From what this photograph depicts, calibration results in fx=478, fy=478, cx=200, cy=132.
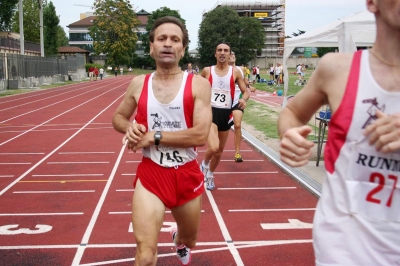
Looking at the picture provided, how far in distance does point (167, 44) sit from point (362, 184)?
212 cm

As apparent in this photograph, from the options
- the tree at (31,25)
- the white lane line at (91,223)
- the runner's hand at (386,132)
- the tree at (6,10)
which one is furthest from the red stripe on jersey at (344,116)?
the tree at (31,25)

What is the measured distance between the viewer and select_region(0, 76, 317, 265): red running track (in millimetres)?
4680

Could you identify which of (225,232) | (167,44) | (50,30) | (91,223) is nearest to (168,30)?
(167,44)

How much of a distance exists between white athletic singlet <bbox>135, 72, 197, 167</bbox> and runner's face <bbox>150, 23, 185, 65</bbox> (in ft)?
0.89

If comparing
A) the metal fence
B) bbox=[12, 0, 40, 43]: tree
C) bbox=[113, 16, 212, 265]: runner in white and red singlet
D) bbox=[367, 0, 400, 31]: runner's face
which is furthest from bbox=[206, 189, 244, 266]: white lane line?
bbox=[12, 0, 40, 43]: tree

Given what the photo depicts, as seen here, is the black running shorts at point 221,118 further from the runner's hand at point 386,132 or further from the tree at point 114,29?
the tree at point 114,29

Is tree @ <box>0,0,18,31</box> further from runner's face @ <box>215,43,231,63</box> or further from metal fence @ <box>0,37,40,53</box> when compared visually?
runner's face @ <box>215,43,231,63</box>

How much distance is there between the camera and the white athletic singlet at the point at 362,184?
1.75 metres

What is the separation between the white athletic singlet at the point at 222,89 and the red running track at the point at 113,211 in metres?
1.29

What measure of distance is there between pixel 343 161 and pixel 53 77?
46.4m

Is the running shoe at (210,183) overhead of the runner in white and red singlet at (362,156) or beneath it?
beneath

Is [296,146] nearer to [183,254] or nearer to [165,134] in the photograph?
Result: [165,134]

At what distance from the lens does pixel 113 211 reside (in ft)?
19.9

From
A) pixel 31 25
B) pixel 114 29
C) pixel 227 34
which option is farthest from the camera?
pixel 114 29
